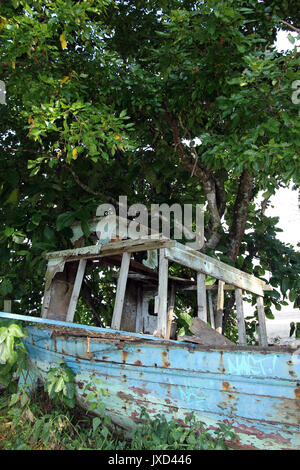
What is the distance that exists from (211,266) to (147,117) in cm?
328

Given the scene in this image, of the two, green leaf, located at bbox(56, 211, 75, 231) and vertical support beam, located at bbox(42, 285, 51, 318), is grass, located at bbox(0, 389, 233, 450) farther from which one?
green leaf, located at bbox(56, 211, 75, 231)

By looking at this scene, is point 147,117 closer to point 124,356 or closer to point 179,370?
point 124,356

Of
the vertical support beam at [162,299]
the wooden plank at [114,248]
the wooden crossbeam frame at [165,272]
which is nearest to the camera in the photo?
the vertical support beam at [162,299]

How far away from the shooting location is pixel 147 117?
23.9ft

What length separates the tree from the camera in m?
4.96

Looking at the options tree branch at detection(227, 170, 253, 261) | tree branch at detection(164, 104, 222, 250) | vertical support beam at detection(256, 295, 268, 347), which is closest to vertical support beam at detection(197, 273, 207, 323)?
tree branch at detection(164, 104, 222, 250)

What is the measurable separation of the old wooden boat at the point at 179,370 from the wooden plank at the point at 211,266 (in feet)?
0.05

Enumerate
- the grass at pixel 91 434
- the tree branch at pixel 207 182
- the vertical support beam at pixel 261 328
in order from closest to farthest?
the grass at pixel 91 434 < the vertical support beam at pixel 261 328 < the tree branch at pixel 207 182

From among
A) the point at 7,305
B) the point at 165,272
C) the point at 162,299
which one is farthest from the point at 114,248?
the point at 7,305

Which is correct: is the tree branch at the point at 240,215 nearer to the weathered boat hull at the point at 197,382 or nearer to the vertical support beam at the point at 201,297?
the vertical support beam at the point at 201,297

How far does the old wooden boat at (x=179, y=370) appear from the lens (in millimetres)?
3131

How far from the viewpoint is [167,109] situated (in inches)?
267

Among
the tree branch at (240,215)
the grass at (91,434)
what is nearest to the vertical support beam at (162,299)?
the grass at (91,434)
